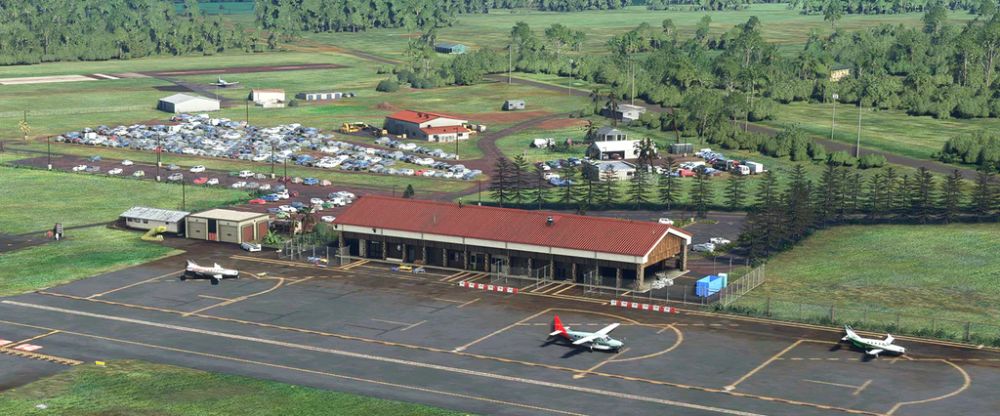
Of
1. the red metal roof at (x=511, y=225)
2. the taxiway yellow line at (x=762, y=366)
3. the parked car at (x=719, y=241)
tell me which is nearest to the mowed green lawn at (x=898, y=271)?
the parked car at (x=719, y=241)

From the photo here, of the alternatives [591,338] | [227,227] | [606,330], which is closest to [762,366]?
[606,330]

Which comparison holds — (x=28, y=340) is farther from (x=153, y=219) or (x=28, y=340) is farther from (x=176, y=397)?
(x=153, y=219)

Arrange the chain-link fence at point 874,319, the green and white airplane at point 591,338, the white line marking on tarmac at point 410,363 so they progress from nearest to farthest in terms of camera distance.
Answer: the white line marking on tarmac at point 410,363 < the green and white airplane at point 591,338 < the chain-link fence at point 874,319

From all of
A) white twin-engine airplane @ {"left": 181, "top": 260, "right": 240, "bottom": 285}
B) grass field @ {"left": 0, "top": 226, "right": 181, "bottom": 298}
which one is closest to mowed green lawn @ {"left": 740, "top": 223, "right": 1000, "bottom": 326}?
white twin-engine airplane @ {"left": 181, "top": 260, "right": 240, "bottom": 285}

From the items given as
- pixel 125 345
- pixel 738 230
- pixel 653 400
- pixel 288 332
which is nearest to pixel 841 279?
pixel 738 230

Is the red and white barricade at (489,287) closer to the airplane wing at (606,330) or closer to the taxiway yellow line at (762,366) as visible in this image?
the airplane wing at (606,330)

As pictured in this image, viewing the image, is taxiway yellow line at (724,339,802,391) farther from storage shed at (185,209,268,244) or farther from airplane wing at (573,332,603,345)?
storage shed at (185,209,268,244)

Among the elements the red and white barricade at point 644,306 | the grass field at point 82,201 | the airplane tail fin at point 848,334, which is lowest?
the grass field at point 82,201
